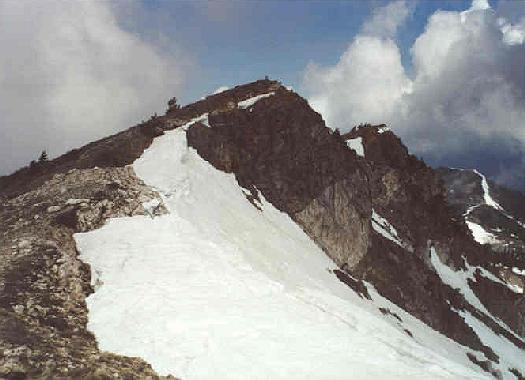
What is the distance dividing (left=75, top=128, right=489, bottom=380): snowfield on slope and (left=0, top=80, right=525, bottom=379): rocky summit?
81mm

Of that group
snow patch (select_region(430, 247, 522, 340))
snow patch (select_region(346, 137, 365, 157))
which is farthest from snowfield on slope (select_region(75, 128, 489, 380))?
snow patch (select_region(346, 137, 365, 157))

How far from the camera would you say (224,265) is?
23.7 m

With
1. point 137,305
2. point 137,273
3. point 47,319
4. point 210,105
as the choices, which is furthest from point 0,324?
point 210,105

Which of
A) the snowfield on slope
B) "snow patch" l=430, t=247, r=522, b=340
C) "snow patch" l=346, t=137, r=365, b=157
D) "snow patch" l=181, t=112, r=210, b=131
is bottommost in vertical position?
the snowfield on slope

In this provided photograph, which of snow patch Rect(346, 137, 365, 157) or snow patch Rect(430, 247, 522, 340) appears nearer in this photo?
snow patch Rect(430, 247, 522, 340)

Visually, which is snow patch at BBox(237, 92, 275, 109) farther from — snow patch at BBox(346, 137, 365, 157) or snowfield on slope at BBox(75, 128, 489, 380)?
snow patch at BBox(346, 137, 365, 157)

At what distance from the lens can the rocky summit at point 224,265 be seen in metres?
16.6

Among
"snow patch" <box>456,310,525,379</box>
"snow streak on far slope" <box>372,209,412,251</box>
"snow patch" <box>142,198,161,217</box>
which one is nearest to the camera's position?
"snow patch" <box>142,198,161,217</box>

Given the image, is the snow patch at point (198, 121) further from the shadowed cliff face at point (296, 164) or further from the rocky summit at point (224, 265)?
the shadowed cliff face at point (296, 164)

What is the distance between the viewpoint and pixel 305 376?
15820mm

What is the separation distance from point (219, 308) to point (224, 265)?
14.1 feet

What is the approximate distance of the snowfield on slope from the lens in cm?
1653

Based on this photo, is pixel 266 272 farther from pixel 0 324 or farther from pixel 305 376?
pixel 0 324

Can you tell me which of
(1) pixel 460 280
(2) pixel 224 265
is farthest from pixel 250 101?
(1) pixel 460 280
